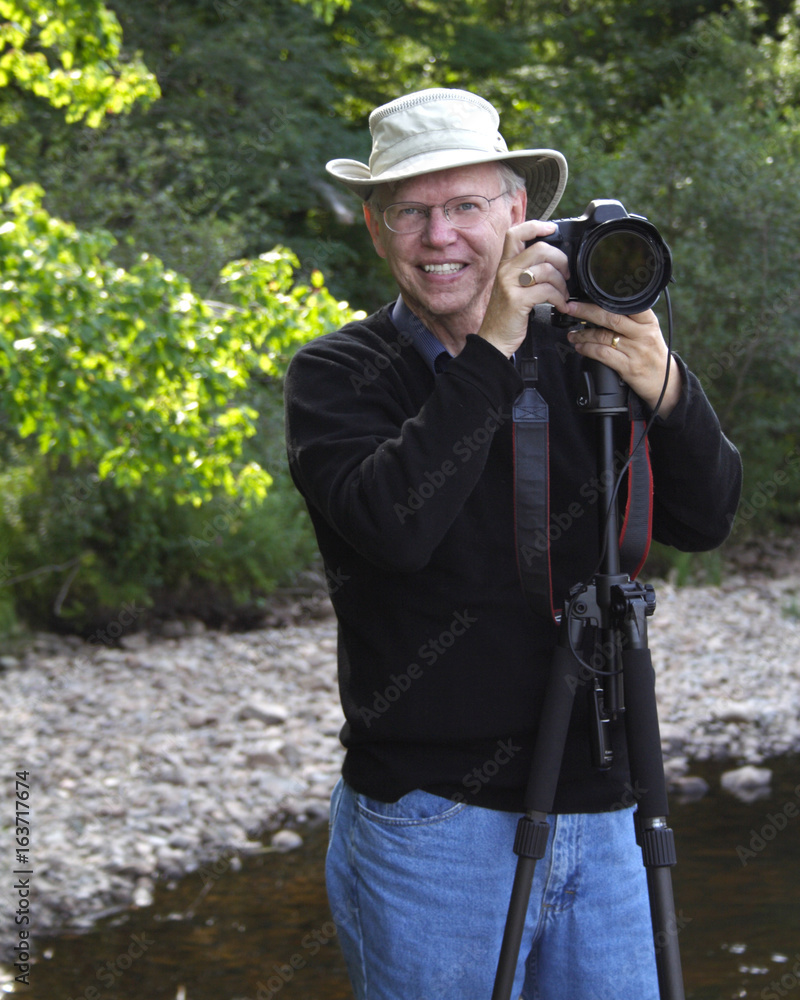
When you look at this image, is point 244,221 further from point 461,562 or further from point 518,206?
point 461,562

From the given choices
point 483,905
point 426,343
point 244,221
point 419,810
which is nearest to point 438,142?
point 426,343

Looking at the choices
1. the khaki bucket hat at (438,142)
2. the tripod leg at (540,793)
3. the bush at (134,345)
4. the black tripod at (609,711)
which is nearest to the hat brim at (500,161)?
the khaki bucket hat at (438,142)

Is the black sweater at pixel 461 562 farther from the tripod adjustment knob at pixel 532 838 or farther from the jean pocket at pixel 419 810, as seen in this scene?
the tripod adjustment knob at pixel 532 838

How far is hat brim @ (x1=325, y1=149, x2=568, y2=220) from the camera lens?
5.29 ft

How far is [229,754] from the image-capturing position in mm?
5559

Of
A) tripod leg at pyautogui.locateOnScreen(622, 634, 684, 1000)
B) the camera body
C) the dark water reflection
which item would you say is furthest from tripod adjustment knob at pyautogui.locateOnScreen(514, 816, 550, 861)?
the dark water reflection

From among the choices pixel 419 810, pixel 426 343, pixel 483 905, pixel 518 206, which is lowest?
pixel 483 905

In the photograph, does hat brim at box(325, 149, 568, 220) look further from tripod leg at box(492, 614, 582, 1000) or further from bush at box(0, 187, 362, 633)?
bush at box(0, 187, 362, 633)

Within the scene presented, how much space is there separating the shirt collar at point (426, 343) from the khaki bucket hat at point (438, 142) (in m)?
0.21

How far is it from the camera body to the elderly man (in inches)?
0.8

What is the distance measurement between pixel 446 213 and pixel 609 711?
76cm

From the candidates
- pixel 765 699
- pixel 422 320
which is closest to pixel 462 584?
pixel 422 320

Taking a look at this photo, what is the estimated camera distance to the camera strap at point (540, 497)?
1.45 metres

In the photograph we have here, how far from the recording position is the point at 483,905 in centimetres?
149
